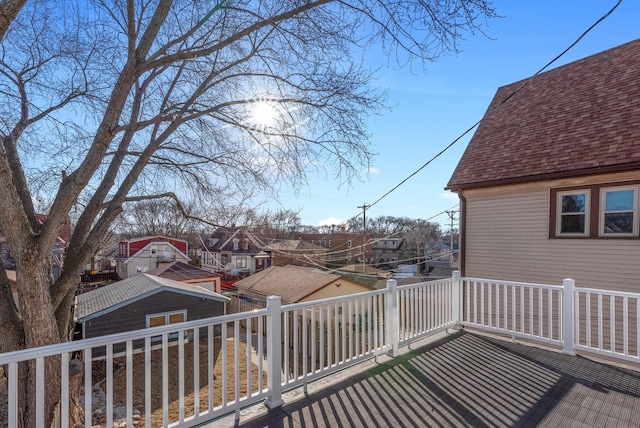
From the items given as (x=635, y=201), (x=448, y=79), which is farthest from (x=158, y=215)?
(x=635, y=201)

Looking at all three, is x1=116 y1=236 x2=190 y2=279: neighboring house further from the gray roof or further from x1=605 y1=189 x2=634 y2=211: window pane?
x1=605 y1=189 x2=634 y2=211: window pane

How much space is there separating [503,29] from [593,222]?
4.09 meters

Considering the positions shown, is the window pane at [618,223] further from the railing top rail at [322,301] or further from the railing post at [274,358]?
the railing post at [274,358]

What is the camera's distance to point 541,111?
7.57 metres

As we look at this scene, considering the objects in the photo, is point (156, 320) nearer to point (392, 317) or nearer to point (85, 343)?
point (392, 317)

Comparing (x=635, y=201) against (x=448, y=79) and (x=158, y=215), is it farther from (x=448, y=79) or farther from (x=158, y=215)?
(x=158, y=215)

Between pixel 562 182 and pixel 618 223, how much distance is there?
1066mm

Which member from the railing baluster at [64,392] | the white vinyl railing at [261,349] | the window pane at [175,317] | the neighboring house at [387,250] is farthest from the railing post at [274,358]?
the neighboring house at [387,250]

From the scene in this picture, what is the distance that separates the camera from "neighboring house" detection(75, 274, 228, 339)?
1115 cm

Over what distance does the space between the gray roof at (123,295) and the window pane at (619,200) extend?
1234cm

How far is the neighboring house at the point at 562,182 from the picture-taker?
18.4 feet

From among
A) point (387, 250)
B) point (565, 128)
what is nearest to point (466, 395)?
point (565, 128)

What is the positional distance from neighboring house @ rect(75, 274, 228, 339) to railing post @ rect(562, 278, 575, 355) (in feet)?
38.3

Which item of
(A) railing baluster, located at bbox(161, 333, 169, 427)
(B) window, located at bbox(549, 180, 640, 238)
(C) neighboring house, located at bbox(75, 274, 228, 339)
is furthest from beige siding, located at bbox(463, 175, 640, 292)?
(C) neighboring house, located at bbox(75, 274, 228, 339)
